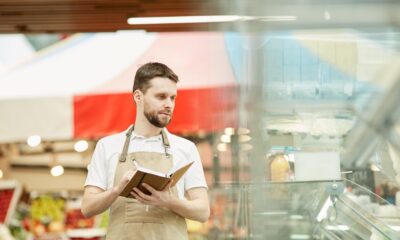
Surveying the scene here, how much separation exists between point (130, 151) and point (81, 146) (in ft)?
11.3

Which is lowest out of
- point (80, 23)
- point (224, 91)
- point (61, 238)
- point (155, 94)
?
point (61, 238)

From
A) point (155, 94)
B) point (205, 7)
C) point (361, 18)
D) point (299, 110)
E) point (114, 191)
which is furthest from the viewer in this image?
point (205, 7)

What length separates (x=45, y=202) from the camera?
6.09m

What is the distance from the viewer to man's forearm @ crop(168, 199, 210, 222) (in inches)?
99.1

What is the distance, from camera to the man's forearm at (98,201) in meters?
2.51

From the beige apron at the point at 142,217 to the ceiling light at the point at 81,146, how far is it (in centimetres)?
343

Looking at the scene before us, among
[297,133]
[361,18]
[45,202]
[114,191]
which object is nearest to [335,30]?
[361,18]

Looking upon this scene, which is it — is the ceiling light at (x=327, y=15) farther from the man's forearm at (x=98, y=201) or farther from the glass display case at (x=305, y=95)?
the man's forearm at (x=98, y=201)

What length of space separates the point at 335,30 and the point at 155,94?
1447mm

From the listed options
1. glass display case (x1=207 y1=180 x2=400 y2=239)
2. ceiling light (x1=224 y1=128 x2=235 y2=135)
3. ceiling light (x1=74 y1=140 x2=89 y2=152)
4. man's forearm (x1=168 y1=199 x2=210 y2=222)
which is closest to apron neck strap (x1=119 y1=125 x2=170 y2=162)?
man's forearm (x1=168 y1=199 x2=210 y2=222)

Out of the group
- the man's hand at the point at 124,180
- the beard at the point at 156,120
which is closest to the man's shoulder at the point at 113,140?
the beard at the point at 156,120

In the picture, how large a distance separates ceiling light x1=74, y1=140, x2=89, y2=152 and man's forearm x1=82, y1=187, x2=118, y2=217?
342 centimetres

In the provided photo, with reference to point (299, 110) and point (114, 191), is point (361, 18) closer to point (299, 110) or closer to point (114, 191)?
point (299, 110)

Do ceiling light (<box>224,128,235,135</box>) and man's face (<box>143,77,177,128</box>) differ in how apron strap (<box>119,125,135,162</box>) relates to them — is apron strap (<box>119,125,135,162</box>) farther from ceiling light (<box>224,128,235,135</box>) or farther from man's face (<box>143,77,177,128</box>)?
ceiling light (<box>224,128,235,135</box>)
